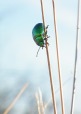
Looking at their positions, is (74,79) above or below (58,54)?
below

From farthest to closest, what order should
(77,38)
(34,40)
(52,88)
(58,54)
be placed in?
(34,40), (77,38), (58,54), (52,88)

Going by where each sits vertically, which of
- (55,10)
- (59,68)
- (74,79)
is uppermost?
(55,10)

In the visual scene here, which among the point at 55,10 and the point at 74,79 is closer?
the point at 55,10

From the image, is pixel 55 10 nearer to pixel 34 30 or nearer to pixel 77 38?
pixel 77 38

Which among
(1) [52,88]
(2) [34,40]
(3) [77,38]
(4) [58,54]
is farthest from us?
(2) [34,40]

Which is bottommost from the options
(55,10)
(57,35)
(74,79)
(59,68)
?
(74,79)

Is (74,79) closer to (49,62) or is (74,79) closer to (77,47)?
(77,47)

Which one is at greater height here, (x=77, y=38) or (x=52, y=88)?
(x=77, y=38)

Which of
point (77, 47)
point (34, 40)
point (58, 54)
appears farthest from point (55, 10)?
point (34, 40)

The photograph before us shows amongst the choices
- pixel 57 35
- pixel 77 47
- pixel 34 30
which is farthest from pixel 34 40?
pixel 57 35
